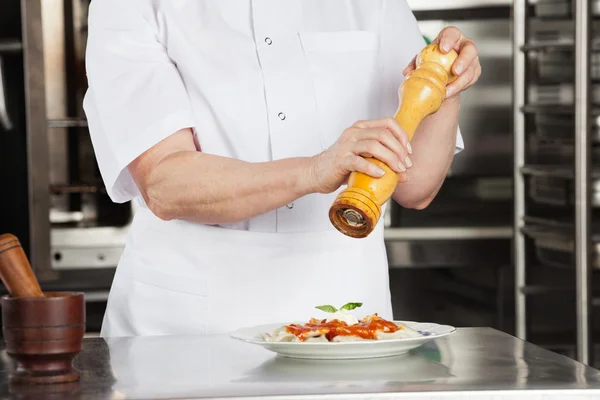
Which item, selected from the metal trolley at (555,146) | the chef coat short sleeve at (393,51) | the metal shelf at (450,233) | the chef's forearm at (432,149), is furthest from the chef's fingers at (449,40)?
the metal shelf at (450,233)

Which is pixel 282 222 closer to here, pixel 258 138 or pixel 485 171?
pixel 258 138

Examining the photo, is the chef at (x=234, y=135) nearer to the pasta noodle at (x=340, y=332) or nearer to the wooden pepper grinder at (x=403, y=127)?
the wooden pepper grinder at (x=403, y=127)

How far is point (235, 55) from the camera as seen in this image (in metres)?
1.73

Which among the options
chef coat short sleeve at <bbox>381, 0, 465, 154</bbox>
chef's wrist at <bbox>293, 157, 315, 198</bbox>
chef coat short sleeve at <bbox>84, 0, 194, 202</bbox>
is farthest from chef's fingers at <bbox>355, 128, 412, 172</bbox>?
chef coat short sleeve at <bbox>381, 0, 465, 154</bbox>

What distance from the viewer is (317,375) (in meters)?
1.19

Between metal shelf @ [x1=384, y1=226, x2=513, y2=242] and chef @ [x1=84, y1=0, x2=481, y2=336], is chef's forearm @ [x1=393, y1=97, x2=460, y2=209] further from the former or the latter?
metal shelf @ [x1=384, y1=226, x2=513, y2=242]

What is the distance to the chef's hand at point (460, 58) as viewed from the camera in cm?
151

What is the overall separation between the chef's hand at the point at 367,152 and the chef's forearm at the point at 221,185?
60 millimetres

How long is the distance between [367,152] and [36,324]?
1.57ft

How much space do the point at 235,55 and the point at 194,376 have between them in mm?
704

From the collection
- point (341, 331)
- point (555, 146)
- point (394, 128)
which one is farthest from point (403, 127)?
point (555, 146)

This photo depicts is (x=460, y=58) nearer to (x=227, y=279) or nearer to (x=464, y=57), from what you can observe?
(x=464, y=57)

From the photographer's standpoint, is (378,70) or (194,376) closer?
(194,376)

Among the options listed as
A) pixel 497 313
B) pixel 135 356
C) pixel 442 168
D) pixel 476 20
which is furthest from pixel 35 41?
pixel 135 356
